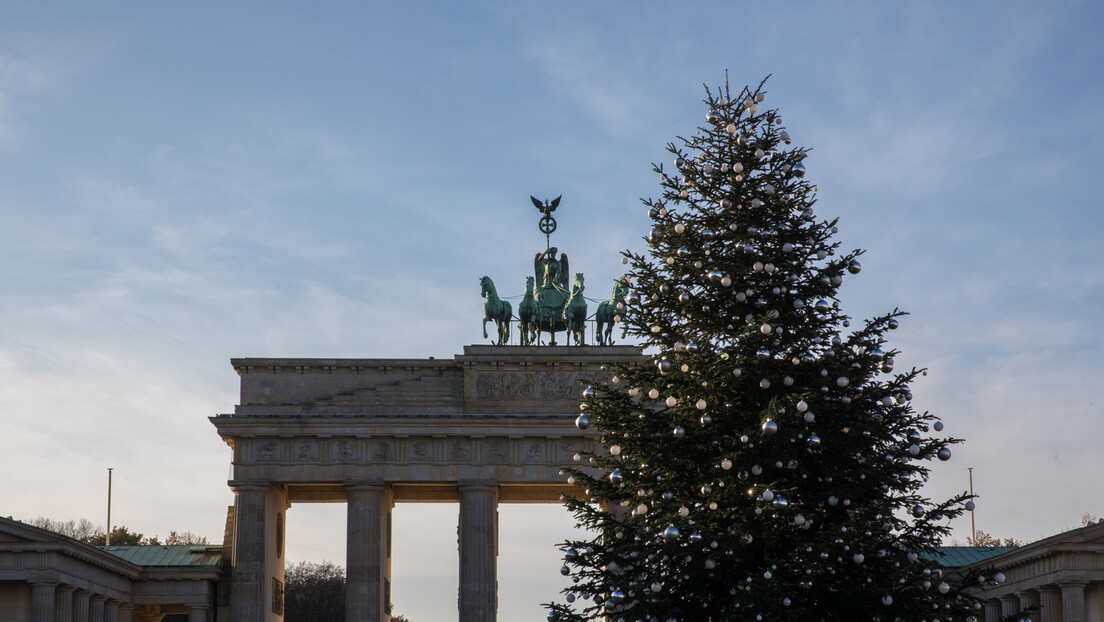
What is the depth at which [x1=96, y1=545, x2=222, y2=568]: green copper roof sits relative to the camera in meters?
55.9

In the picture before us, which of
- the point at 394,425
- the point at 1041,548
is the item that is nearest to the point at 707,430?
the point at 1041,548

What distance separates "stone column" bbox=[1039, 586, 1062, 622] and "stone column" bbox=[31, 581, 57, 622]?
1229 inches

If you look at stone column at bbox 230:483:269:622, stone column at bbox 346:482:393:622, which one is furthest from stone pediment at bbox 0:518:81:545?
stone column at bbox 346:482:393:622

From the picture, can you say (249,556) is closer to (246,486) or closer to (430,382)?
(246,486)

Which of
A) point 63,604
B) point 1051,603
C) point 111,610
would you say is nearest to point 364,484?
point 111,610

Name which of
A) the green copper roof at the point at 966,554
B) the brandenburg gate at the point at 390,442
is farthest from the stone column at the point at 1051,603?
the brandenburg gate at the point at 390,442

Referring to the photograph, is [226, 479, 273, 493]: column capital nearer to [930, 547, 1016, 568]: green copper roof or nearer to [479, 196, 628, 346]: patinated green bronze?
[479, 196, 628, 346]: patinated green bronze

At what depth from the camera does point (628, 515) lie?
71.8 feet

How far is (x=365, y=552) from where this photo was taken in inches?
2186

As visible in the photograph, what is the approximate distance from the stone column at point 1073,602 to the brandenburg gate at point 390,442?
63.8 ft

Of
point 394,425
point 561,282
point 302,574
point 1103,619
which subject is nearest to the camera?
point 1103,619

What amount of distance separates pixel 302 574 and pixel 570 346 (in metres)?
66.5

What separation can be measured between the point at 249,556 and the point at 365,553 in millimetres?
4603

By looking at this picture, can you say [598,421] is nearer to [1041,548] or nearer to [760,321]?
[760,321]
